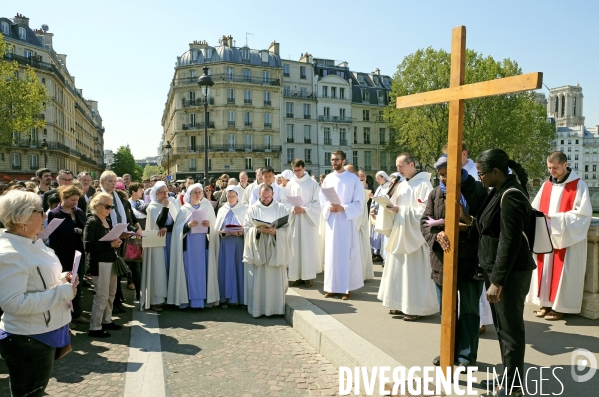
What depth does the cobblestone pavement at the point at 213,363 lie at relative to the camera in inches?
180

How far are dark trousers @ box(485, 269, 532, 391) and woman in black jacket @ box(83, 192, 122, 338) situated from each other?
479 cm

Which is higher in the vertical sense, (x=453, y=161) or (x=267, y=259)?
(x=453, y=161)

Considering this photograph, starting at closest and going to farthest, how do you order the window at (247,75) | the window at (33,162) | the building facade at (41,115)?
the building facade at (41,115) → the window at (33,162) → the window at (247,75)

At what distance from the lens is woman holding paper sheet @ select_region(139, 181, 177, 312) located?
24.0ft

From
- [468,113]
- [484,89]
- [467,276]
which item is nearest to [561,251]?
[467,276]

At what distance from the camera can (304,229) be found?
28.4 feet

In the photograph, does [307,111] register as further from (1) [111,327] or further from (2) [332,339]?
(2) [332,339]

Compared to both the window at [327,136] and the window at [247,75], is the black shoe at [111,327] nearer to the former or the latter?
the window at [247,75]

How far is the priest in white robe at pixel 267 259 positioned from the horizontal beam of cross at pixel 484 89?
313cm

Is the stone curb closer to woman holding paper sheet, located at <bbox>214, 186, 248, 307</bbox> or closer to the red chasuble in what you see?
woman holding paper sheet, located at <bbox>214, 186, 248, 307</bbox>

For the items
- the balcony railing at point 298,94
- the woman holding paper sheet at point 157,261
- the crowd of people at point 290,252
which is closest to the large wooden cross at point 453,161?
the crowd of people at point 290,252

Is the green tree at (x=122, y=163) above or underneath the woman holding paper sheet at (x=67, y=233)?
above

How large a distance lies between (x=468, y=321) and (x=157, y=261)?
4.83m

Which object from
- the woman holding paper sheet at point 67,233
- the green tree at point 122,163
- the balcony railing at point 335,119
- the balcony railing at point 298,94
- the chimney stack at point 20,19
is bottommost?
the woman holding paper sheet at point 67,233
